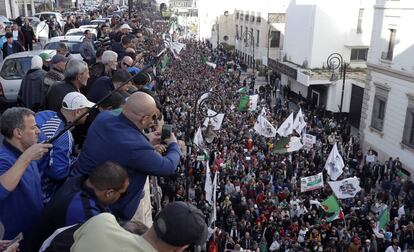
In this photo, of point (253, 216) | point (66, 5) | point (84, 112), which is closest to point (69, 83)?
point (84, 112)

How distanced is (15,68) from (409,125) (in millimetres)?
17779

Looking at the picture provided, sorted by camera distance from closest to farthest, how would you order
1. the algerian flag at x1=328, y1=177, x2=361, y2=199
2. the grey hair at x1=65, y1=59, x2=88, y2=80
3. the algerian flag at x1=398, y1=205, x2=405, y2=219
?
the grey hair at x1=65, y1=59, x2=88, y2=80 < the algerian flag at x1=328, y1=177, x2=361, y2=199 < the algerian flag at x1=398, y1=205, x2=405, y2=219

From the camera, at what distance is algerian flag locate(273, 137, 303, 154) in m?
18.3

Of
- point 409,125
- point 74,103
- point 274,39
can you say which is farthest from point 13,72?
point 274,39

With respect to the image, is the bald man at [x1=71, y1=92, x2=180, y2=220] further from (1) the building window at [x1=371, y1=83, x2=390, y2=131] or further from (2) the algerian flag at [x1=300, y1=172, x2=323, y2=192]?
(1) the building window at [x1=371, y1=83, x2=390, y2=131]

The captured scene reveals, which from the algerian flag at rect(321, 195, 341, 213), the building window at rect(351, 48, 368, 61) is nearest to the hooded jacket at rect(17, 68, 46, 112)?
the algerian flag at rect(321, 195, 341, 213)

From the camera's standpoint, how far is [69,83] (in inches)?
215

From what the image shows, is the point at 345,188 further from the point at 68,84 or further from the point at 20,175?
the point at 20,175

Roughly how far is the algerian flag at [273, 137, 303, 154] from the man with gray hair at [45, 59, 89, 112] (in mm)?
13671

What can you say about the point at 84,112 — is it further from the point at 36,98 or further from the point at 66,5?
the point at 66,5

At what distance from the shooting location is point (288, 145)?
18.4m

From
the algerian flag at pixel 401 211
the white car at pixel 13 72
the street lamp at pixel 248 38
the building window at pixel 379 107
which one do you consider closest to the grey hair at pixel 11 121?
the white car at pixel 13 72

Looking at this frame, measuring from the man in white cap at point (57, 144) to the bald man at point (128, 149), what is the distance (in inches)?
9.6

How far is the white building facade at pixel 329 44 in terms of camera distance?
32906 millimetres
